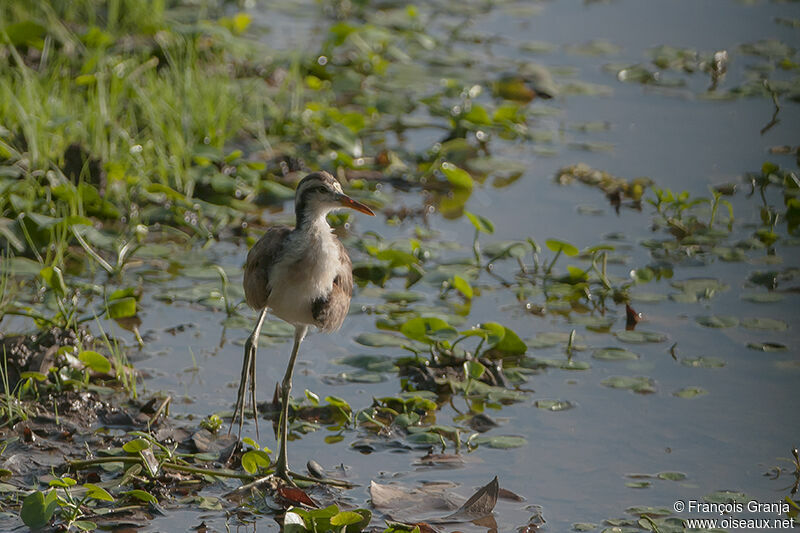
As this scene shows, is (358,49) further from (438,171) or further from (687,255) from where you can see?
(687,255)

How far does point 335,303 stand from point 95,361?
4.07ft

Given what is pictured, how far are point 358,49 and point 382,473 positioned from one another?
5.08 m

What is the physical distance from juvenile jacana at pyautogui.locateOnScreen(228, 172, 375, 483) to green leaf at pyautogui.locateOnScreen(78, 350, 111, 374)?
0.76 meters

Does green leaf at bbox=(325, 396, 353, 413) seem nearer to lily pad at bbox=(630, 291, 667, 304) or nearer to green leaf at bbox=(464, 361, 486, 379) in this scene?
green leaf at bbox=(464, 361, 486, 379)

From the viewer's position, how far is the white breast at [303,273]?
4570 mm

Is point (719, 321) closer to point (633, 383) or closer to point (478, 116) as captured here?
point (633, 383)

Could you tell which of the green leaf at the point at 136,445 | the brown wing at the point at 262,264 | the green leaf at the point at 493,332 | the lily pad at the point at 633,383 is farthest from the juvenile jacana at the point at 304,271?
the lily pad at the point at 633,383

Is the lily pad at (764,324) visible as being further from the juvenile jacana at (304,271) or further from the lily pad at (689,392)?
the juvenile jacana at (304,271)

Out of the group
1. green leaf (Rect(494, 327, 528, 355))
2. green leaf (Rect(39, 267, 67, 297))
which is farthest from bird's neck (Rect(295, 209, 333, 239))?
green leaf (Rect(39, 267, 67, 297))

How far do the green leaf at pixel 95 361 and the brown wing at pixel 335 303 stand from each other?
1.10m

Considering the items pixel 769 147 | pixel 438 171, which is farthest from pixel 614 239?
pixel 769 147

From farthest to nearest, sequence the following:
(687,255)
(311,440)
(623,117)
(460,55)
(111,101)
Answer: (460,55), (623,117), (111,101), (687,255), (311,440)

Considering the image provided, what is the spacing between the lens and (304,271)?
15.0 ft

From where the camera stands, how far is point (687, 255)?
6.73 metres
